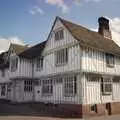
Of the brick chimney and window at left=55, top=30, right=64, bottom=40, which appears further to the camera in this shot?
the brick chimney

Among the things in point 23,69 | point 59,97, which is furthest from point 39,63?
point 59,97

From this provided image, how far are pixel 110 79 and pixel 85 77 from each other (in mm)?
4277

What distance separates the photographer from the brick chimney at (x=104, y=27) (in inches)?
1095

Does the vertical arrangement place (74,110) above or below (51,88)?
below

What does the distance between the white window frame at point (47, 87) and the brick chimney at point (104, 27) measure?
997 cm

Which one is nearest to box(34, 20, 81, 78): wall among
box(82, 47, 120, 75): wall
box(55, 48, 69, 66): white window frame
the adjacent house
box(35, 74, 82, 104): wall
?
the adjacent house

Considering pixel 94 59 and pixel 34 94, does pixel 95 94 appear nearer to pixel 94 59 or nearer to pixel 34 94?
pixel 94 59

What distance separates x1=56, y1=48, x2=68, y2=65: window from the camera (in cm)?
2134

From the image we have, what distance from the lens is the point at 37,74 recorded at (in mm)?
26266

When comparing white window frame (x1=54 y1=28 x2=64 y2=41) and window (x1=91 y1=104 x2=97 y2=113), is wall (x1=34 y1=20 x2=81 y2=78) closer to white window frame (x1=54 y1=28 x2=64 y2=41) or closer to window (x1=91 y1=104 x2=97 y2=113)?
white window frame (x1=54 y1=28 x2=64 y2=41)

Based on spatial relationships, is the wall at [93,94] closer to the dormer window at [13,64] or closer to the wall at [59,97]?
the wall at [59,97]

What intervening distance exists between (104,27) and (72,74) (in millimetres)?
10853

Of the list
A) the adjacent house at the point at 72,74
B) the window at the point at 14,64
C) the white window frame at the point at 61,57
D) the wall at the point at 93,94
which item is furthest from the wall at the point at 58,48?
the window at the point at 14,64

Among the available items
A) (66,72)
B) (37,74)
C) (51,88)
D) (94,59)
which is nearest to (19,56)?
(37,74)
